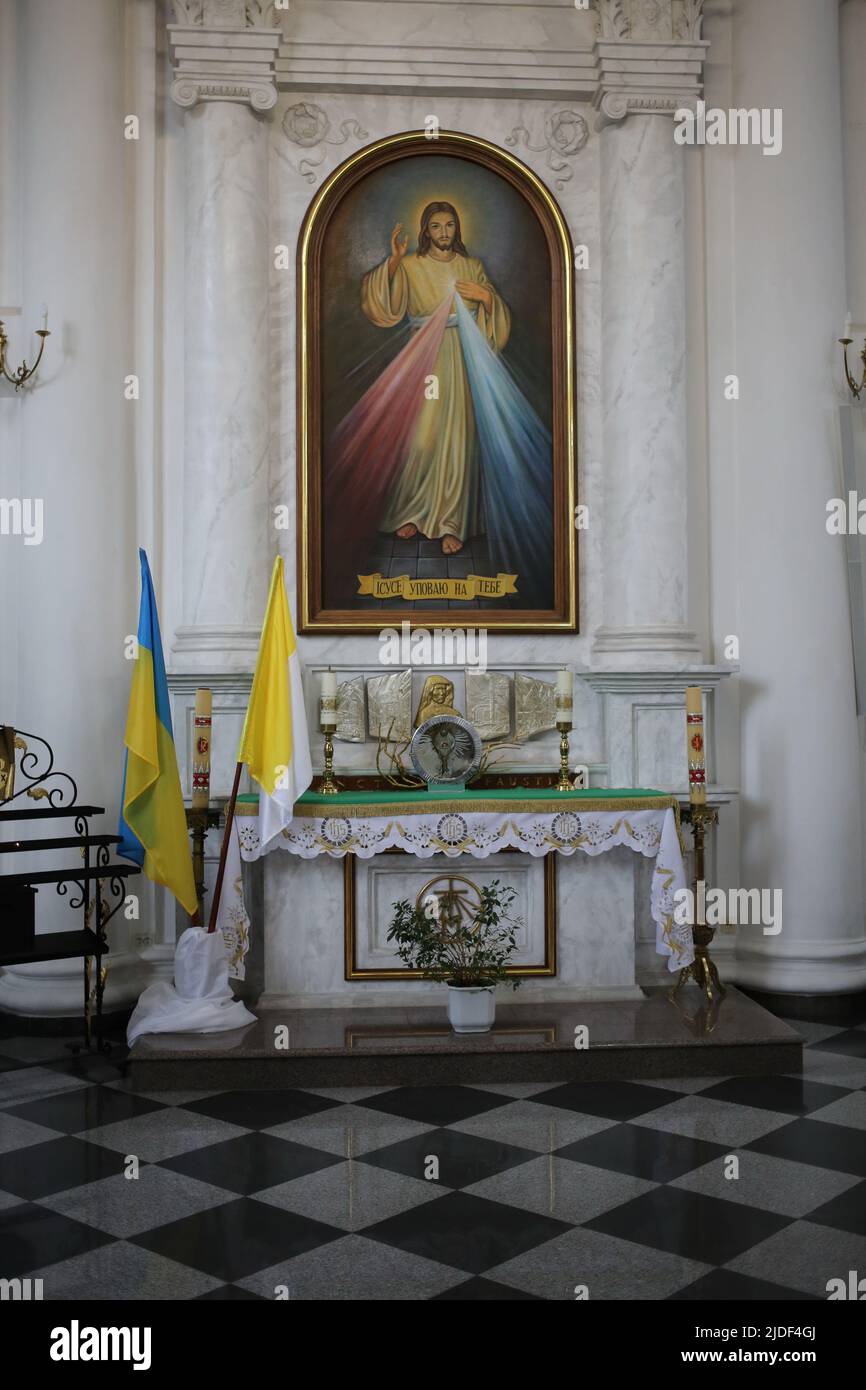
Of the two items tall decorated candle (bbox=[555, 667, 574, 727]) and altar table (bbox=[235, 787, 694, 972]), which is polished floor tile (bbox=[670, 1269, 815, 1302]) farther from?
tall decorated candle (bbox=[555, 667, 574, 727])

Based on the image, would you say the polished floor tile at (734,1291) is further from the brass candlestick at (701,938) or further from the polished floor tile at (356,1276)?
the brass candlestick at (701,938)

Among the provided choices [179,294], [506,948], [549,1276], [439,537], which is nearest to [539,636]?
[439,537]

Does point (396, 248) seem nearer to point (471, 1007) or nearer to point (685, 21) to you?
point (685, 21)

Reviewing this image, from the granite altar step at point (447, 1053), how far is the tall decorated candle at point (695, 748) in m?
1.05

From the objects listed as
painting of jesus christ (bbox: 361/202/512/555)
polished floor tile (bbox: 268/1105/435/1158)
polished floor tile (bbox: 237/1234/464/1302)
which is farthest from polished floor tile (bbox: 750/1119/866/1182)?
painting of jesus christ (bbox: 361/202/512/555)

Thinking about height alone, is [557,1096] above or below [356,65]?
below

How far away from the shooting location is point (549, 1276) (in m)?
3.66

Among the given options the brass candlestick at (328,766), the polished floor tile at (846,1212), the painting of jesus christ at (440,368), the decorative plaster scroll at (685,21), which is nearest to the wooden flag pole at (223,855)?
the brass candlestick at (328,766)

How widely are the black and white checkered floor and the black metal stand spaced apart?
53 cm

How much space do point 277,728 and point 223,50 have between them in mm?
3568

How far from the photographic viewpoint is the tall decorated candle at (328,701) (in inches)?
260

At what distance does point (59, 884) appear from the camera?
6.63 meters

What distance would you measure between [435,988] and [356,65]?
477cm

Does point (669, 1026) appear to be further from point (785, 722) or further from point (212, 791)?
point (212, 791)
